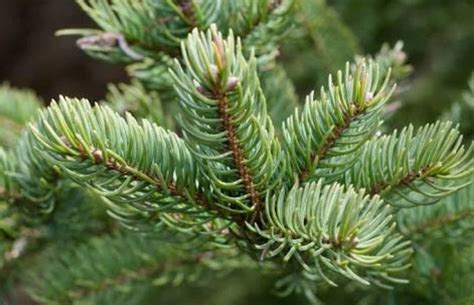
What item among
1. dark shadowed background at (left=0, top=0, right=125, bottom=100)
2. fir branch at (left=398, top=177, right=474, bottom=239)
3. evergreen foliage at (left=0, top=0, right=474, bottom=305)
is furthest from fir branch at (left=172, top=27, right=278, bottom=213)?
dark shadowed background at (left=0, top=0, right=125, bottom=100)

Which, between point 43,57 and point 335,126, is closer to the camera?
point 335,126

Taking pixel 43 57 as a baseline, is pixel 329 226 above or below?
below

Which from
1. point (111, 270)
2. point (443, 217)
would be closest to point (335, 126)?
point (443, 217)

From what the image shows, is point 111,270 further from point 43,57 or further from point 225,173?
point 43,57

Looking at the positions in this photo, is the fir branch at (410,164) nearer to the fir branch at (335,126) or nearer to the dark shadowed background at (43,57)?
the fir branch at (335,126)

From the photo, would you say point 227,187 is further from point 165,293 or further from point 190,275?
point 165,293

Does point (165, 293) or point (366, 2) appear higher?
A: point (366, 2)

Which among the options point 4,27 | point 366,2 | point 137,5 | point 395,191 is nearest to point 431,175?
point 395,191

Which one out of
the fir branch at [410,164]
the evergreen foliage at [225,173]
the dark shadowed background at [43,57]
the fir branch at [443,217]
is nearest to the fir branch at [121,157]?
the evergreen foliage at [225,173]
